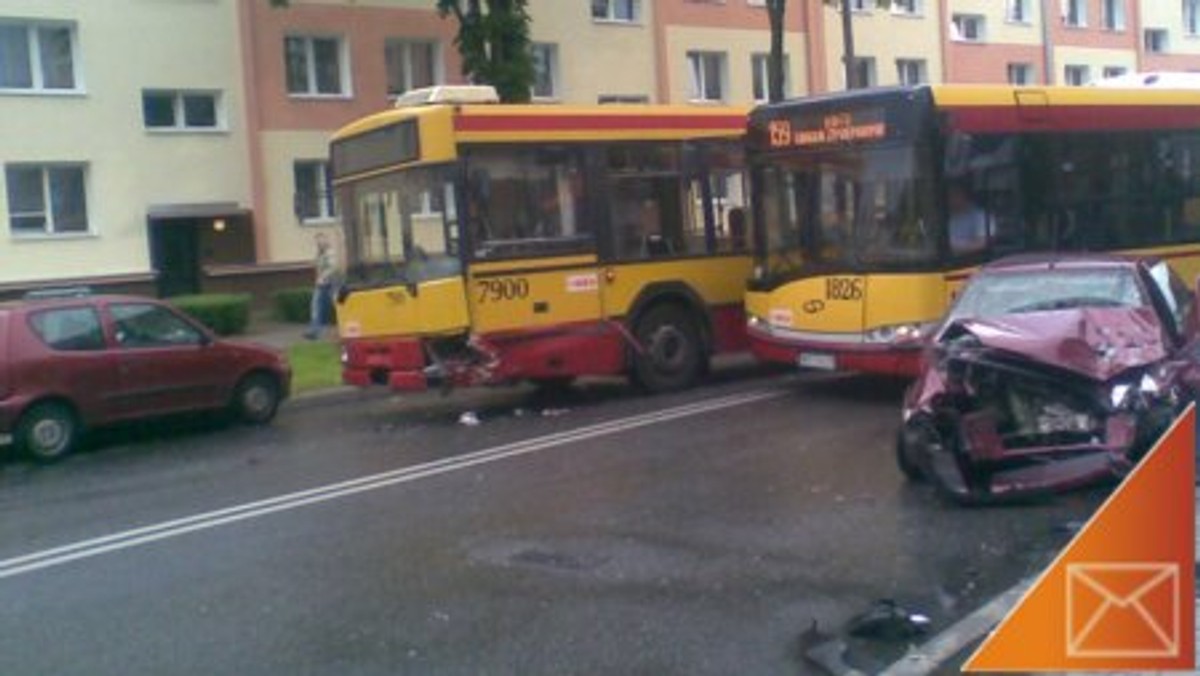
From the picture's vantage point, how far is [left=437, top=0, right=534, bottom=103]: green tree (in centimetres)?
2962

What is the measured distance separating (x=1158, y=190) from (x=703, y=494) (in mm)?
8440

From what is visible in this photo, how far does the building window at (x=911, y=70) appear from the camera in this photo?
1907 inches

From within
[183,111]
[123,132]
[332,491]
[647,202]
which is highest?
[183,111]

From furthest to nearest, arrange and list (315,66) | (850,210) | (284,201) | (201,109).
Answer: (315,66)
(284,201)
(201,109)
(850,210)

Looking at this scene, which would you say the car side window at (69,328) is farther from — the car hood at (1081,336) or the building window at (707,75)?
the building window at (707,75)

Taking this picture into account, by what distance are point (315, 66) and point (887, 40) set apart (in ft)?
68.8

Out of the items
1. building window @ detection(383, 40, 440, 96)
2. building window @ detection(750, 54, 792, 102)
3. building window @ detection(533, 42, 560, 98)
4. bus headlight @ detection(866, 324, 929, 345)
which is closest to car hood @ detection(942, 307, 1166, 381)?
bus headlight @ detection(866, 324, 929, 345)

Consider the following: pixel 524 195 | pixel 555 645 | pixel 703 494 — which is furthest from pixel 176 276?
pixel 555 645

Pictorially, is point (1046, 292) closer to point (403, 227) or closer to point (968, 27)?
point (403, 227)

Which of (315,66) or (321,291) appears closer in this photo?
(321,291)

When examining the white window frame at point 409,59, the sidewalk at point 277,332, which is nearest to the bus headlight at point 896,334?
the sidewalk at point 277,332

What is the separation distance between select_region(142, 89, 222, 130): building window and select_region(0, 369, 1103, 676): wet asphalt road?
18271 mm

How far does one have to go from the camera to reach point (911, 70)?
4912 centimetres

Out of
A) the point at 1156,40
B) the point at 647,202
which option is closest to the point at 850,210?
the point at 647,202
